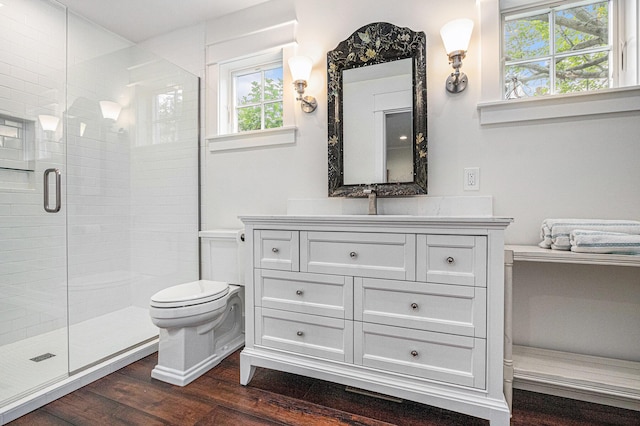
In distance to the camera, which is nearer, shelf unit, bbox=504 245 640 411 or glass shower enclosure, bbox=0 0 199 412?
shelf unit, bbox=504 245 640 411

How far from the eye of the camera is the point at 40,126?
6.29ft

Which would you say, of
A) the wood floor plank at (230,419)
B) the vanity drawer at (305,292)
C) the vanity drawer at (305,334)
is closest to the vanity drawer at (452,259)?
the vanity drawer at (305,292)

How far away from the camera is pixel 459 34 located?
160 cm

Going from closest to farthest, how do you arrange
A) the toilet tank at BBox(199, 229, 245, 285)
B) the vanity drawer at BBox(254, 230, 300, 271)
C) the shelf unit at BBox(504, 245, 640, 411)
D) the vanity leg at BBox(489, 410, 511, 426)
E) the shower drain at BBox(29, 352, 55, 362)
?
1. the vanity leg at BBox(489, 410, 511, 426)
2. the shelf unit at BBox(504, 245, 640, 411)
3. the vanity drawer at BBox(254, 230, 300, 271)
4. the shower drain at BBox(29, 352, 55, 362)
5. the toilet tank at BBox(199, 229, 245, 285)

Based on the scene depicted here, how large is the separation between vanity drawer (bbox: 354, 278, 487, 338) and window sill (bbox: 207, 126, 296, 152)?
3.89ft

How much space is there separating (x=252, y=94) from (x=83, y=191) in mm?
1403

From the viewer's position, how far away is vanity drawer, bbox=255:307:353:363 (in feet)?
4.77

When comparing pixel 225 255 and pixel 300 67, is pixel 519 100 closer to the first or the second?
pixel 300 67

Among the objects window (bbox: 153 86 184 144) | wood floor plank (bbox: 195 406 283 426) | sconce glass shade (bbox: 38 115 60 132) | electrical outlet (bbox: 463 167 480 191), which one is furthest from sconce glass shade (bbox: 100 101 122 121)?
electrical outlet (bbox: 463 167 480 191)

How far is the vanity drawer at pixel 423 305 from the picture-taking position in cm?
124

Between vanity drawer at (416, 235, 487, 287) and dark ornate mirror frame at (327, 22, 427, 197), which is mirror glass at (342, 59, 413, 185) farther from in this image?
vanity drawer at (416, 235, 487, 287)

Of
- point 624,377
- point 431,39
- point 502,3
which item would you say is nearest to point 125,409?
point 624,377

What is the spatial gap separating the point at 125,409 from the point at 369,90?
210 centimetres

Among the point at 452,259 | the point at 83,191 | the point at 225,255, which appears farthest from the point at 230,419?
the point at 83,191
